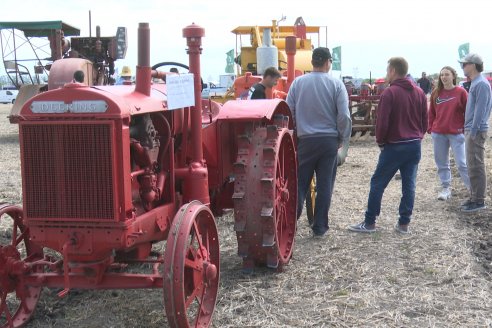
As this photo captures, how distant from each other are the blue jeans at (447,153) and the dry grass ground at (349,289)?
1023 mm

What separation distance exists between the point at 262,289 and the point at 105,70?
351 inches

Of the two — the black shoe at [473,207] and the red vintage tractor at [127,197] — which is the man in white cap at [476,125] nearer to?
the black shoe at [473,207]

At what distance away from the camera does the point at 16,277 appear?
3277 millimetres

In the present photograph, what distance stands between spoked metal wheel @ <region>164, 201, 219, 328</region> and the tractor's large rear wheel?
1.85 ft

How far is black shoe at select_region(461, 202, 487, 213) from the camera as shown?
6.14 m

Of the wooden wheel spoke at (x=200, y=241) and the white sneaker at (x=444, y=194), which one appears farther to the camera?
the white sneaker at (x=444, y=194)

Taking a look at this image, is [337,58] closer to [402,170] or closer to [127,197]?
[402,170]

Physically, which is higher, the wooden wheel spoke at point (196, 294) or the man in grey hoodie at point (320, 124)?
the man in grey hoodie at point (320, 124)

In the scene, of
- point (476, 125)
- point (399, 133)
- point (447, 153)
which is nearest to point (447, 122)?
point (447, 153)

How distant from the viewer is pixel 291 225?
4.63m

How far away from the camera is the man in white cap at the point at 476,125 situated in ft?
19.7

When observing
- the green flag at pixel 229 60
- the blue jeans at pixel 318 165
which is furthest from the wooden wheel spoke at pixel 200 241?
the green flag at pixel 229 60

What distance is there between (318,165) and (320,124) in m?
0.34

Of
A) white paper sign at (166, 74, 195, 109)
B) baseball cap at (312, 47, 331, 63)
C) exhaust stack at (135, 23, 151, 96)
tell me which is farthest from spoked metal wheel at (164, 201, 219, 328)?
baseball cap at (312, 47, 331, 63)
